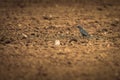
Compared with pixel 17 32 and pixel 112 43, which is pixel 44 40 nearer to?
pixel 17 32

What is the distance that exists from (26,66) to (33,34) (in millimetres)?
1748

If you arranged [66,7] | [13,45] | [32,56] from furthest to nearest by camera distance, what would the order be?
[66,7]
[13,45]
[32,56]

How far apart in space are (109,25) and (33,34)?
239 centimetres

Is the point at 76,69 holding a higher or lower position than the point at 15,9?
lower

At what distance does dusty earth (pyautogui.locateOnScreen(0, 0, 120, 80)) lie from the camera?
4.00 meters

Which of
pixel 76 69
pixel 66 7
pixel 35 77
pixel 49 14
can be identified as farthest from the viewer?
pixel 66 7

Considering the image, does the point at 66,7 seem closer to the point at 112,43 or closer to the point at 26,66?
the point at 112,43

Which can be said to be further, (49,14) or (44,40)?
(49,14)

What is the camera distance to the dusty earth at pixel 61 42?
158 inches

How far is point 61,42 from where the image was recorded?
5.32 m

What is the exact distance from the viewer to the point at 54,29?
609 cm

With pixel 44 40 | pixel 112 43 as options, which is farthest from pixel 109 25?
pixel 44 40

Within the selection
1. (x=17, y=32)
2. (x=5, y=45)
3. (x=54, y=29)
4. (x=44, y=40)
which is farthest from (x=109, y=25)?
(x=5, y=45)

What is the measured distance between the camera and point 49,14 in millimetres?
7117
